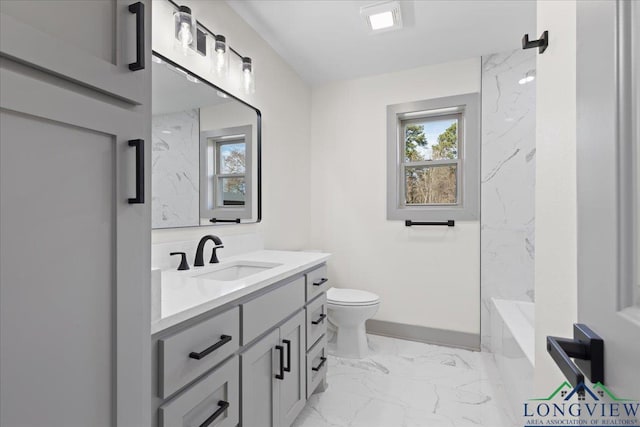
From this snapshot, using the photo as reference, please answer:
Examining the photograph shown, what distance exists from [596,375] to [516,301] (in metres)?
2.24

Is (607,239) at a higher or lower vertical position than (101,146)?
lower

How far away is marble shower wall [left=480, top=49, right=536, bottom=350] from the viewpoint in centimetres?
238

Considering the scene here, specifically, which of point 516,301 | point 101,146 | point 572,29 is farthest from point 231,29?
point 516,301

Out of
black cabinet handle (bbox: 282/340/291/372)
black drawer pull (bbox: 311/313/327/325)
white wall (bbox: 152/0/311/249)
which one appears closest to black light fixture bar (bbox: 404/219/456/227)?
white wall (bbox: 152/0/311/249)

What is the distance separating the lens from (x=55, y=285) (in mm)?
585

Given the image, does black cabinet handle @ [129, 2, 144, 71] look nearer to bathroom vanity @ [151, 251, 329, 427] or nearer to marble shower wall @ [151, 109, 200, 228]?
bathroom vanity @ [151, 251, 329, 427]

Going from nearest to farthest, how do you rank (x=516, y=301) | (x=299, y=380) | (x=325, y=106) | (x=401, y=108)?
(x=299, y=380), (x=516, y=301), (x=401, y=108), (x=325, y=106)

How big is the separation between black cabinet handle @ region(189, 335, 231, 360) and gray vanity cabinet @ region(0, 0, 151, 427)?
161 mm

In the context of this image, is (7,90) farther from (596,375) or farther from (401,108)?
(401,108)

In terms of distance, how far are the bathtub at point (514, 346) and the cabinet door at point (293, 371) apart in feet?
3.63

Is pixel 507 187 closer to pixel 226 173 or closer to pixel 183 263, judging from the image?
pixel 226 173

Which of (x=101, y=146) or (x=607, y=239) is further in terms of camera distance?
(x=101, y=146)

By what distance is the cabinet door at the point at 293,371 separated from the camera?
1.41m

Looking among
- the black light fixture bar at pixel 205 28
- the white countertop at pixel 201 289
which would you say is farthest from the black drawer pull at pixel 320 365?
the black light fixture bar at pixel 205 28
